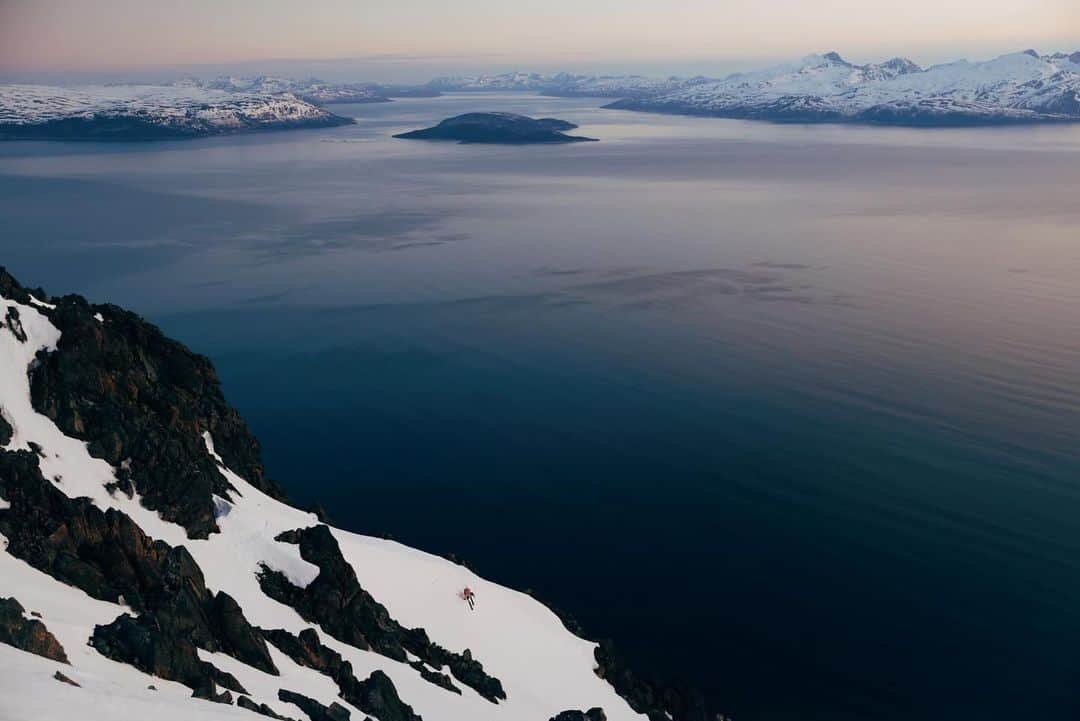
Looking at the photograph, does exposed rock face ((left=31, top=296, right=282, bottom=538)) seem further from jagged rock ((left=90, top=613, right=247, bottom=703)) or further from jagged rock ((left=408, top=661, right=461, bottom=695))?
jagged rock ((left=90, top=613, right=247, bottom=703))

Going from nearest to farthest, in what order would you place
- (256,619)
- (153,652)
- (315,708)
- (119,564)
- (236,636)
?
(153,652)
(315,708)
(119,564)
(236,636)
(256,619)

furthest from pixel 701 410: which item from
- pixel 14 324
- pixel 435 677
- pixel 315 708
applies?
pixel 315 708

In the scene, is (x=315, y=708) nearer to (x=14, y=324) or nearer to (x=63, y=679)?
(x=63, y=679)

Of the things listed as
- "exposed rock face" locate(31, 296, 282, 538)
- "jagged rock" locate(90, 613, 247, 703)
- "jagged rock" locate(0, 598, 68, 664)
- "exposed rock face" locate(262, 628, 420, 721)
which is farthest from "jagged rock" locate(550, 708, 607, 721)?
"jagged rock" locate(0, 598, 68, 664)

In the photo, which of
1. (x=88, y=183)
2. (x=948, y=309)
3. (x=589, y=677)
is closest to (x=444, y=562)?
(x=589, y=677)

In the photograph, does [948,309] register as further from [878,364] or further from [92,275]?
[92,275]

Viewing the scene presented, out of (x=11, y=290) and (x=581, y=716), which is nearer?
(x=581, y=716)
